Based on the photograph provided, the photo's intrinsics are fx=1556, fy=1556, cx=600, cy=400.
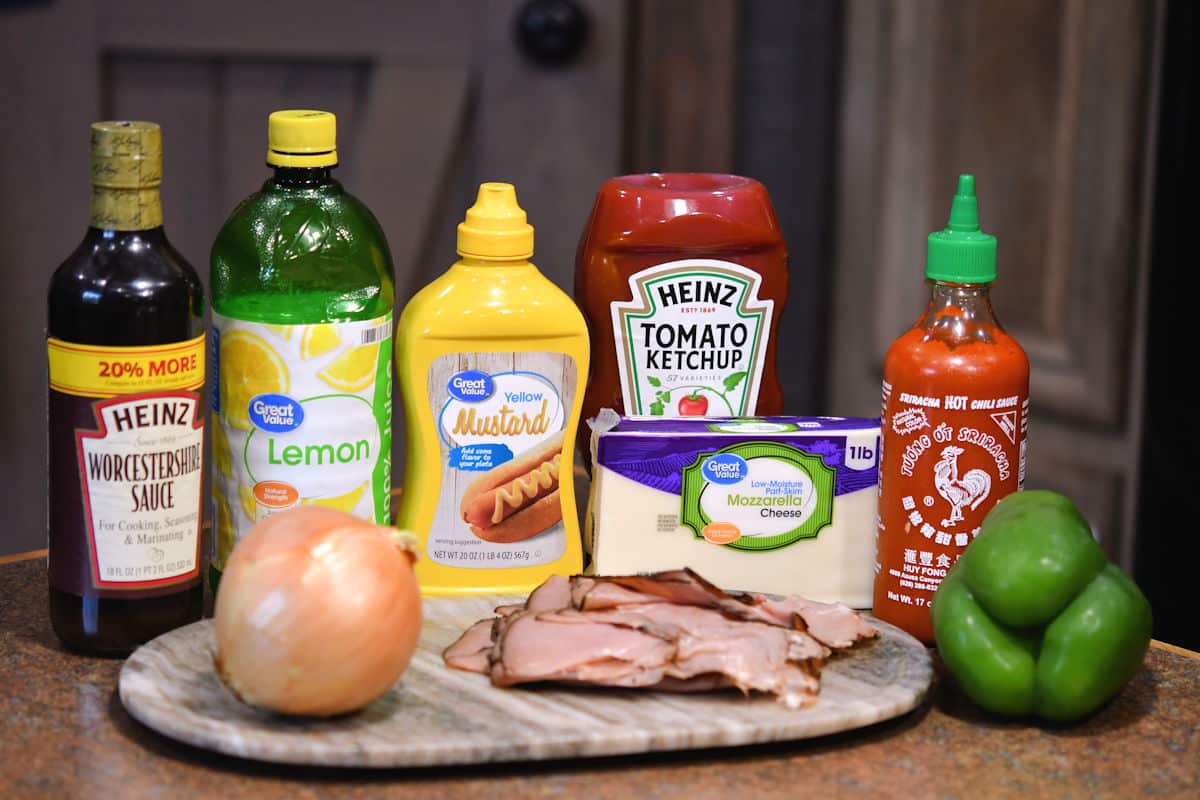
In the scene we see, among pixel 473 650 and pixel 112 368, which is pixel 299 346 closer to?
pixel 112 368

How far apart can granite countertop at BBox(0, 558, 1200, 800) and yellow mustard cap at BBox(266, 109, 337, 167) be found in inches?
14.7

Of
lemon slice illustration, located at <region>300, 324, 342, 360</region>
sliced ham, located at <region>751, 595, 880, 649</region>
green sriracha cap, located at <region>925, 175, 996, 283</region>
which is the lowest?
sliced ham, located at <region>751, 595, 880, 649</region>

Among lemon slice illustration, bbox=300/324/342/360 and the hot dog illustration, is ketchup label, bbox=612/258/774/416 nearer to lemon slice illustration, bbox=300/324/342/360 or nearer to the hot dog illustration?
the hot dog illustration

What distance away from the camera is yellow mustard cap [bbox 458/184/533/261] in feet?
3.75

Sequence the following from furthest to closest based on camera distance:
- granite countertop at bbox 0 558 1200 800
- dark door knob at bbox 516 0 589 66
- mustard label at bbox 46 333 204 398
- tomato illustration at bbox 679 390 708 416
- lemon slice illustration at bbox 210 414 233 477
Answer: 1. dark door knob at bbox 516 0 589 66
2. tomato illustration at bbox 679 390 708 416
3. lemon slice illustration at bbox 210 414 233 477
4. mustard label at bbox 46 333 204 398
5. granite countertop at bbox 0 558 1200 800

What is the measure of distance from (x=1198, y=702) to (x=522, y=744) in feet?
1.55

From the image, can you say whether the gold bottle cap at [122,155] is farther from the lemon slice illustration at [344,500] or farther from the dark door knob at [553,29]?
the dark door knob at [553,29]

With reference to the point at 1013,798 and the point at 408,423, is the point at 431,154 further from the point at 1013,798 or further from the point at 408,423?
the point at 1013,798

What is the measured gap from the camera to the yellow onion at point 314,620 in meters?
0.91

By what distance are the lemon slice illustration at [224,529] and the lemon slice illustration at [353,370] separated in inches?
5.1

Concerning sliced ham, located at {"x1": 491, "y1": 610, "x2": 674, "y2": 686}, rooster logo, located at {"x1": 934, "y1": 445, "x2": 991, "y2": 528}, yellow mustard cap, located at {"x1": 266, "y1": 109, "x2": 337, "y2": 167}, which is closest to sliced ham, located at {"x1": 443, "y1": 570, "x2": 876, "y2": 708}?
sliced ham, located at {"x1": 491, "y1": 610, "x2": 674, "y2": 686}

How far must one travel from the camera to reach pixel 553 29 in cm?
182

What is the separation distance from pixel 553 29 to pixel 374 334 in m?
0.83

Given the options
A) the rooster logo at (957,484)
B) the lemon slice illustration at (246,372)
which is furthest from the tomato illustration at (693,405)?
the lemon slice illustration at (246,372)
